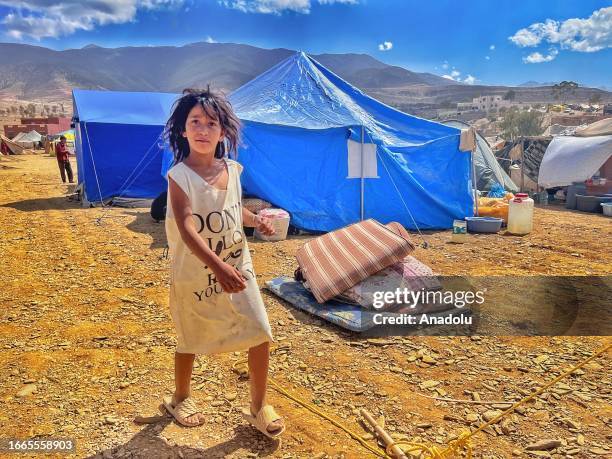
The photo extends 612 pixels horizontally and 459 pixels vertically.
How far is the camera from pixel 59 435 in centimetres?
255

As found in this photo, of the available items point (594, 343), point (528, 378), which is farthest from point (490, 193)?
point (528, 378)

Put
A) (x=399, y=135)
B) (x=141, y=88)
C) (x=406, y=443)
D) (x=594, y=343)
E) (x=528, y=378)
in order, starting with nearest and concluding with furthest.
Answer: (x=406, y=443) → (x=528, y=378) → (x=594, y=343) → (x=399, y=135) → (x=141, y=88)

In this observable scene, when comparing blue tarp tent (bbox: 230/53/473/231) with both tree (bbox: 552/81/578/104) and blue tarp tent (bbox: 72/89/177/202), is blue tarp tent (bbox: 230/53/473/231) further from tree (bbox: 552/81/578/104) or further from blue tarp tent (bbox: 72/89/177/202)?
tree (bbox: 552/81/578/104)

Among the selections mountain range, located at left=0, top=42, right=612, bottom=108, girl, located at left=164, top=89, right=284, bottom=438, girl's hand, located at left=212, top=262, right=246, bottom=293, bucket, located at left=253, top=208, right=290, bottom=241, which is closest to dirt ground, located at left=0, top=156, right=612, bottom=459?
girl, located at left=164, top=89, right=284, bottom=438

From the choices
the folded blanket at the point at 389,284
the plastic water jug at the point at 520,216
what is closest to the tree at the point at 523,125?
the plastic water jug at the point at 520,216

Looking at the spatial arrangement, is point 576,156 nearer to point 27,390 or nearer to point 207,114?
point 207,114

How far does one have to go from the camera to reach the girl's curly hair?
234 centimetres

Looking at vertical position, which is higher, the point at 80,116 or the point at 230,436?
the point at 80,116

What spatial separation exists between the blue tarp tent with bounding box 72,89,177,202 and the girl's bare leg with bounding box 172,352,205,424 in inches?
388

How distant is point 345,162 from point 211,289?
605 cm

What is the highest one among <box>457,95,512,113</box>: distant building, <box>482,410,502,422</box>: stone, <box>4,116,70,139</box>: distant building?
<box>457,95,512,113</box>: distant building

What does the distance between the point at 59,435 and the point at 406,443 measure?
72.5 inches

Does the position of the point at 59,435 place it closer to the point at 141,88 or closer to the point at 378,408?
the point at 378,408

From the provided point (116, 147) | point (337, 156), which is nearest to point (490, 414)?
point (337, 156)
